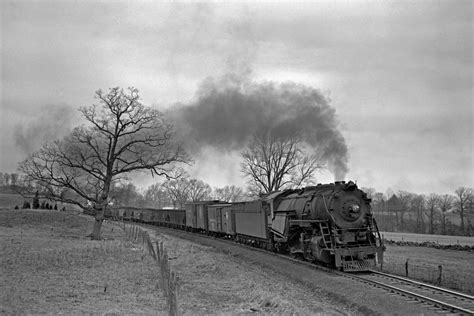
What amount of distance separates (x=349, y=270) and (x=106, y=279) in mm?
8393

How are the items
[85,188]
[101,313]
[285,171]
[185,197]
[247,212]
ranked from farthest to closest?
1. [185,197]
2. [285,171]
3. [85,188]
4. [247,212]
5. [101,313]

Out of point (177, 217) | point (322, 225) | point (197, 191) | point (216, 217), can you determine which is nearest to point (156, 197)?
point (197, 191)

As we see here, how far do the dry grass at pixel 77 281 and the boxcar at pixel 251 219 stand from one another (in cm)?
641

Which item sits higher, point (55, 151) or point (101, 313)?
point (55, 151)

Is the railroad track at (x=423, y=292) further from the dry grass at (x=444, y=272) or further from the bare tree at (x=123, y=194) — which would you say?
the bare tree at (x=123, y=194)

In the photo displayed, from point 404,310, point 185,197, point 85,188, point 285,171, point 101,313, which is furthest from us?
point 185,197

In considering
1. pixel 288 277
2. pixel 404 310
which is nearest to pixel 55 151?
pixel 288 277

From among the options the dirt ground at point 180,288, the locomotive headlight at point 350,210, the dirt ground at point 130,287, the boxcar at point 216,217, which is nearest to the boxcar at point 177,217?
the boxcar at point 216,217

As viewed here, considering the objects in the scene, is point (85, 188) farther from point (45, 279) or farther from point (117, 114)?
point (45, 279)

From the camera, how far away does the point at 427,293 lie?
11359mm

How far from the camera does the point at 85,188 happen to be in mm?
29750

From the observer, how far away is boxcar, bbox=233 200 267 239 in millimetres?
22059

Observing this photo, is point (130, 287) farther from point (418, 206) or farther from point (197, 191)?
point (197, 191)

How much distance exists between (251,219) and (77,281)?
13.0 m
